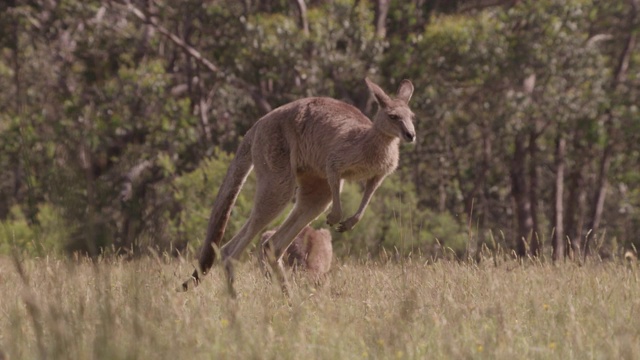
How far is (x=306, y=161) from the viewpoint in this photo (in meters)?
7.30

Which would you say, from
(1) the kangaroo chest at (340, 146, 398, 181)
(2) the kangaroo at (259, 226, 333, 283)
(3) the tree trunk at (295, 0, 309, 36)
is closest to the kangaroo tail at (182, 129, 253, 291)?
(2) the kangaroo at (259, 226, 333, 283)

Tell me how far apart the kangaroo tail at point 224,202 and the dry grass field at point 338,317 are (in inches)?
7.7

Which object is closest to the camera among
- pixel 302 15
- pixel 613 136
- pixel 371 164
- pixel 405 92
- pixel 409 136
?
pixel 409 136

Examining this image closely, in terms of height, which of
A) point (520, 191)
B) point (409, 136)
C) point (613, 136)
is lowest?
point (520, 191)

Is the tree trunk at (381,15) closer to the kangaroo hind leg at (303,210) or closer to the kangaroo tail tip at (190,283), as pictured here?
the kangaroo hind leg at (303,210)

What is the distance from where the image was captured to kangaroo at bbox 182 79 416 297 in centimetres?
704

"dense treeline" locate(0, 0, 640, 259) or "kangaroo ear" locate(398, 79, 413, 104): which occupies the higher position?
"kangaroo ear" locate(398, 79, 413, 104)

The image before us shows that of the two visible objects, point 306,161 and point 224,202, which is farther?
point 306,161

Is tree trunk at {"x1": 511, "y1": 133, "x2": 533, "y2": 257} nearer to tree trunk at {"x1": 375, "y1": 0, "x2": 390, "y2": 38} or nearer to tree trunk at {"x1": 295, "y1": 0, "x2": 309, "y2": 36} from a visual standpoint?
tree trunk at {"x1": 375, "y1": 0, "x2": 390, "y2": 38}

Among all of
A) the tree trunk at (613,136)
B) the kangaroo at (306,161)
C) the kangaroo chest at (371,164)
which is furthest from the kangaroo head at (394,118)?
the tree trunk at (613,136)

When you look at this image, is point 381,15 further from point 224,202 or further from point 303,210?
point 224,202

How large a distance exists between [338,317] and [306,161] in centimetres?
293

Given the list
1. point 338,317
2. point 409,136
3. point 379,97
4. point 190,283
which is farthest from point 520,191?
point 338,317

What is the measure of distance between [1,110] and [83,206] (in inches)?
697
